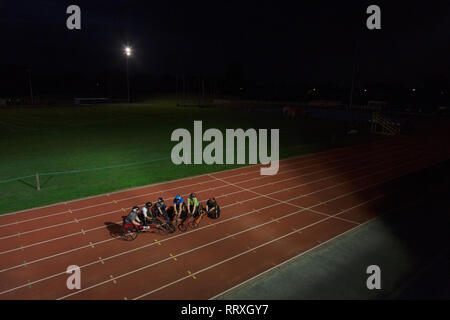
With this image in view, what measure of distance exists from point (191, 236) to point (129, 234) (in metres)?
1.88

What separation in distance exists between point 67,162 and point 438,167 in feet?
72.1

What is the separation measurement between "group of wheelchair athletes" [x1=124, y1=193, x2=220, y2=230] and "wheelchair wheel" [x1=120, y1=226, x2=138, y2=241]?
18cm

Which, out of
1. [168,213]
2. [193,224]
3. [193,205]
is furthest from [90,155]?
[193,224]

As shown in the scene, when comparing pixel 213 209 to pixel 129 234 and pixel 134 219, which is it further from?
pixel 129 234

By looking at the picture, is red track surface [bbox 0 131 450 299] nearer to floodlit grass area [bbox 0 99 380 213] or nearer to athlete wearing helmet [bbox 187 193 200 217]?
athlete wearing helmet [bbox 187 193 200 217]

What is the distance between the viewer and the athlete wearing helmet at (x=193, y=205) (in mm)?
9547

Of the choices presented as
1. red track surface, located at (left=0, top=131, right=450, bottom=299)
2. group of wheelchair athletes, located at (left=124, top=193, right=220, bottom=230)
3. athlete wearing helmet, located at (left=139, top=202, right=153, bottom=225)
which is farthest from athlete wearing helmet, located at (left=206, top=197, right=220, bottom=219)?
athlete wearing helmet, located at (left=139, top=202, right=153, bottom=225)

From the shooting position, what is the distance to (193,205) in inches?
378

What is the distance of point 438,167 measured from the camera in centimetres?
1711

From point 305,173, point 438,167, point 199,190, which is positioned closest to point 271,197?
point 199,190

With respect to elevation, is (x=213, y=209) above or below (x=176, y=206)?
below

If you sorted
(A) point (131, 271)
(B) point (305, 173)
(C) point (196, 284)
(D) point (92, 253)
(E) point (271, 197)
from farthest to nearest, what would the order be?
(B) point (305, 173) < (E) point (271, 197) < (D) point (92, 253) < (A) point (131, 271) < (C) point (196, 284)

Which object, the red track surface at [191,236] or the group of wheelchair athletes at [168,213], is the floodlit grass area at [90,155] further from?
the group of wheelchair athletes at [168,213]
